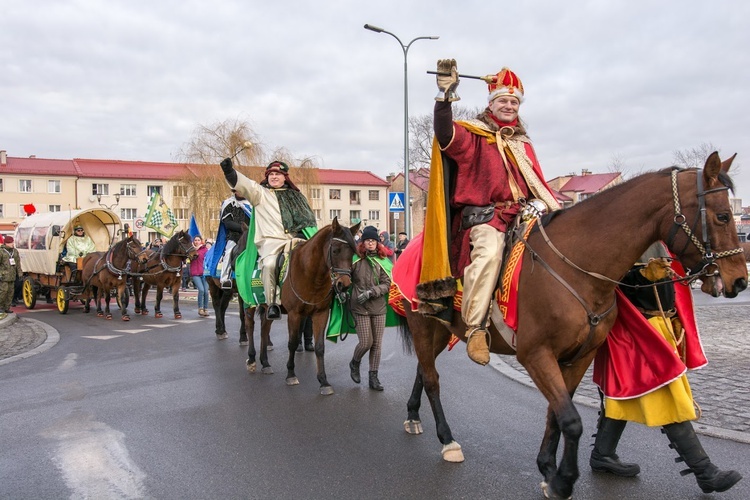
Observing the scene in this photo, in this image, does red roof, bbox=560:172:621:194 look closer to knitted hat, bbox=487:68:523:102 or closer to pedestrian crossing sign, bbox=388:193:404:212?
pedestrian crossing sign, bbox=388:193:404:212

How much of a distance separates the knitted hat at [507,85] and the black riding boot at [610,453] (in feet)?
8.74

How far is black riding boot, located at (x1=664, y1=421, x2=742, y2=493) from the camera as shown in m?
3.81

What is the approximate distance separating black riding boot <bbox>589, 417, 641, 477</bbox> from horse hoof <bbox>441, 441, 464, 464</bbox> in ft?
3.33

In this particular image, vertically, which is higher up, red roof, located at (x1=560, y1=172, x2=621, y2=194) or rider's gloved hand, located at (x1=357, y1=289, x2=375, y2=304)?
red roof, located at (x1=560, y1=172, x2=621, y2=194)

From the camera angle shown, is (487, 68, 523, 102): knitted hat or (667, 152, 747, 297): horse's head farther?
(487, 68, 523, 102): knitted hat

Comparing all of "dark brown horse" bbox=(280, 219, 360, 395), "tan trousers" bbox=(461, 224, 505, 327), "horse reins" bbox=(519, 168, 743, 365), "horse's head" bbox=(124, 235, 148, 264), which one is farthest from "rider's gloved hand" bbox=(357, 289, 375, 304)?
"horse's head" bbox=(124, 235, 148, 264)

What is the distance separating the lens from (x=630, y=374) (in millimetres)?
4152

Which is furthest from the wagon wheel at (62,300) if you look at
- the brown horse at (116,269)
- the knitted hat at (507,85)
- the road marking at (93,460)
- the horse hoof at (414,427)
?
the knitted hat at (507,85)

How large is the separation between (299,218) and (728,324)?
932 cm

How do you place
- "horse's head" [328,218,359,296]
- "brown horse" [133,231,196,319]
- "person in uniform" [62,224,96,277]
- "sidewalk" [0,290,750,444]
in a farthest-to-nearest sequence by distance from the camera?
"person in uniform" [62,224,96,277], "brown horse" [133,231,196,319], "horse's head" [328,218,359,296], "sidewalk" [0,290,750,444]

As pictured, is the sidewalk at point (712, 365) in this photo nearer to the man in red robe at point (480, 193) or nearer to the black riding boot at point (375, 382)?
the black riding boot at point (375, 382)

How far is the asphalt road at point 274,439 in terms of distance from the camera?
4.27 meters

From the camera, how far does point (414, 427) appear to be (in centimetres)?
559

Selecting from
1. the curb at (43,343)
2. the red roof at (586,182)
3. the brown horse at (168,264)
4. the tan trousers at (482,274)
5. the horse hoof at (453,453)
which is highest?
the red roof at (586,182)
